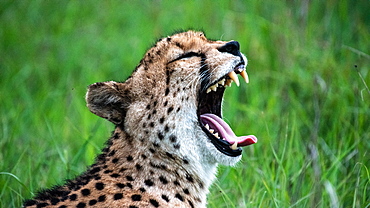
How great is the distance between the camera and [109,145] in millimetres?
4199

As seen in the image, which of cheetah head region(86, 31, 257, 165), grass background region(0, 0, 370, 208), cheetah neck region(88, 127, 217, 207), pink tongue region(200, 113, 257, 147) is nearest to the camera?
cheetah neck region(88, 127, 217, 207)

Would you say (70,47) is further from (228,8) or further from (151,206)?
(151,206)

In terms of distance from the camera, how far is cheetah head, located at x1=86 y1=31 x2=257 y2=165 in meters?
4.09

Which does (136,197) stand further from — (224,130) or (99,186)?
(224,130)

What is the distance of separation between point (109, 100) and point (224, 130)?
763mm

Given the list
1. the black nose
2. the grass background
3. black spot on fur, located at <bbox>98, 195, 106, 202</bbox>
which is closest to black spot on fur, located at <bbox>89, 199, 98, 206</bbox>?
black spot on fur, located at <bbox>98, 195, 106, 202</bbox>

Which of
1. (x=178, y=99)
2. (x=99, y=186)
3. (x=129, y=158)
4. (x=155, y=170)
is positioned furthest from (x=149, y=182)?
(x=178, y=99)

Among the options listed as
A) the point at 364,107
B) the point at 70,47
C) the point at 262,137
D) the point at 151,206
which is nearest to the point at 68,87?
the point at 70,47

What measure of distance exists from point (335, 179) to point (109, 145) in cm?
190

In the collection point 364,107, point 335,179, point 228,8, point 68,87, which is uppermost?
point 228,8

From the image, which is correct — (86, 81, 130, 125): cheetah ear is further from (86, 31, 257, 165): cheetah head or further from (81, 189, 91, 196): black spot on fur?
(81, 189, 91, 196): black spot on fur

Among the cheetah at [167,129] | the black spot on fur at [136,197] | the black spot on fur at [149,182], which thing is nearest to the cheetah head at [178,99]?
the cheetah at [167,129]

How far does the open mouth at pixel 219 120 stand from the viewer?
13.7 ft

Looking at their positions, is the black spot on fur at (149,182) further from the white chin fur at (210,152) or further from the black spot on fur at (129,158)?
the white chin fur at (210,152)
